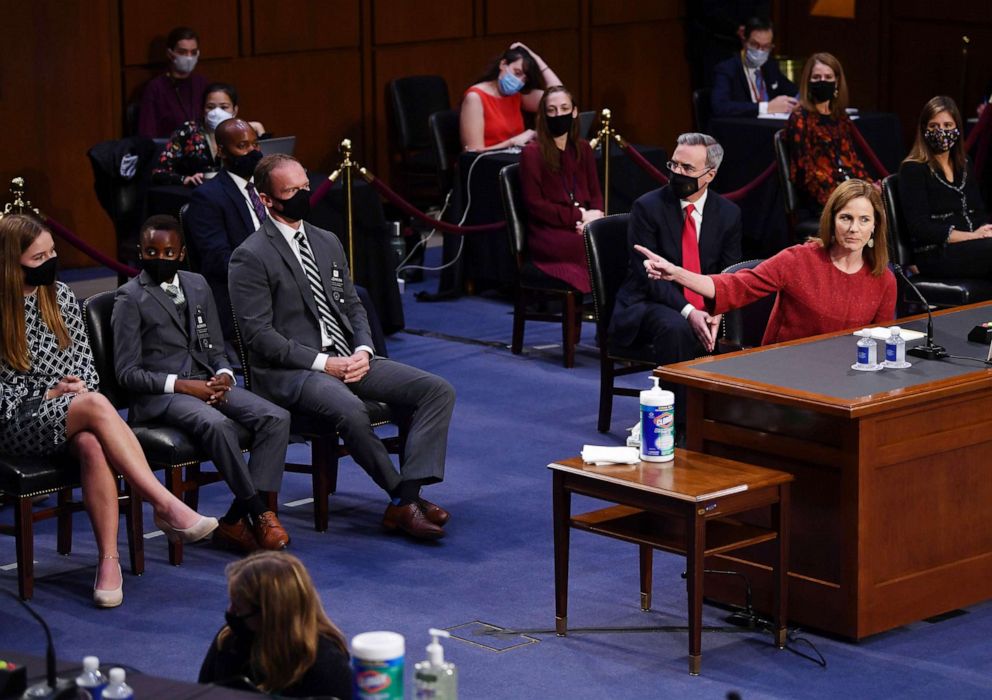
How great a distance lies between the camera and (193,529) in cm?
523

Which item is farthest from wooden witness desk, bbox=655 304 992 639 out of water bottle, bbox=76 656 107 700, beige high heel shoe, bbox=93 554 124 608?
water bottle, bbox=76 656 107 700

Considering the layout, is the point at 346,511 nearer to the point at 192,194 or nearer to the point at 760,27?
the point at 192,194

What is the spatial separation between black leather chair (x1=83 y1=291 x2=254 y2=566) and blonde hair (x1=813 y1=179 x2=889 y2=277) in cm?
198

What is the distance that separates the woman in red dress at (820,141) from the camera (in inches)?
353

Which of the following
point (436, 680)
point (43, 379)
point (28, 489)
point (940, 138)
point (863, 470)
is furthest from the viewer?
point (940, 138)

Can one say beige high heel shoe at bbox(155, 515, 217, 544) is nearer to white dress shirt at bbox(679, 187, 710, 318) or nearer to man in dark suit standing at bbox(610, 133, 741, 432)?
man in dark suit standing at bbox(610, 133, 741, 432)

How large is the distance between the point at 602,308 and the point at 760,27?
4489mm

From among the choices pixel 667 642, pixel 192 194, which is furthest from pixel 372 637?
pixel 192 194

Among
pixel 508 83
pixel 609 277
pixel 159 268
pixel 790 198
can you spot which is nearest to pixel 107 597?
pixel 159 268

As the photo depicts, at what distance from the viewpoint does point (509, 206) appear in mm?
8047

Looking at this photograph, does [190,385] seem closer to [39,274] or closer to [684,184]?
[39,274]

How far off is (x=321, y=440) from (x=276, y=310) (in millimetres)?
488

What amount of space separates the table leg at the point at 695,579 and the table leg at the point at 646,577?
484 millimetres

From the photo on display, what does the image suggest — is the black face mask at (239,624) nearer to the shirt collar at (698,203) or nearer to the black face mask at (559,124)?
the shirt collar at (698,203)
